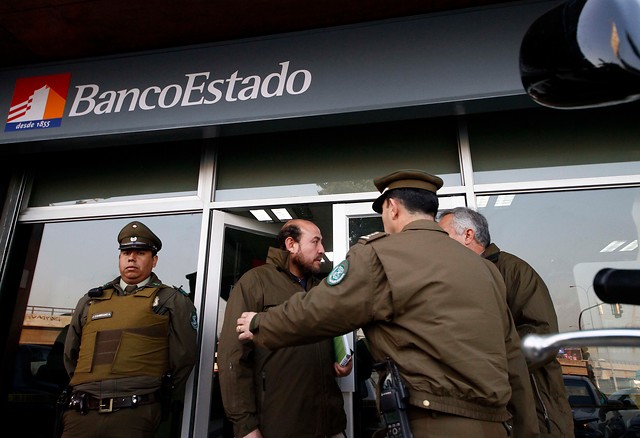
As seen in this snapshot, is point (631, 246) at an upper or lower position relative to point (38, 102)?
lower

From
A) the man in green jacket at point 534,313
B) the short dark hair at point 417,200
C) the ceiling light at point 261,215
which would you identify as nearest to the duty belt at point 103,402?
the ceiling light at point 261,215

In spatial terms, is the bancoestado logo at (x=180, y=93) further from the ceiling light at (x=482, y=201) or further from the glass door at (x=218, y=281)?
the ceiling light at (x=482, y=201)

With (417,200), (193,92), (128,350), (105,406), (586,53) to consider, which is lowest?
(105,406)

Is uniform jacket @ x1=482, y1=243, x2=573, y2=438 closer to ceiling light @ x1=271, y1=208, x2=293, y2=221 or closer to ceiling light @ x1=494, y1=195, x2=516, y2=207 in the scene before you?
ceiling light @ x1=494, y1=195, x2=516, y2=207

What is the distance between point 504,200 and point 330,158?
1294mm

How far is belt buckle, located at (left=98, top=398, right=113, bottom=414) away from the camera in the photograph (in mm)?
2441

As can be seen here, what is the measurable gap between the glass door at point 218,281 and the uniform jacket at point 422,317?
1.65 m

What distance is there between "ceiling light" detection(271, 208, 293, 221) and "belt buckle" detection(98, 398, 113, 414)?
1.64 metres

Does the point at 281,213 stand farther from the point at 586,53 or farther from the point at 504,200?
the point at 586,53

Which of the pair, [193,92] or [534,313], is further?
[193,92]

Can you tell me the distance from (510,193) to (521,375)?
165cm

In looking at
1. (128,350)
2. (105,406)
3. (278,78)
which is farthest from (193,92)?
(105,406)

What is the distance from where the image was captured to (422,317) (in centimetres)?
145

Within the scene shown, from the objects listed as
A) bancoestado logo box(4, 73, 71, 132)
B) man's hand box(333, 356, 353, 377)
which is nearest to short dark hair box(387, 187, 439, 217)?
man's hand box(333, 356, 353, 377)
